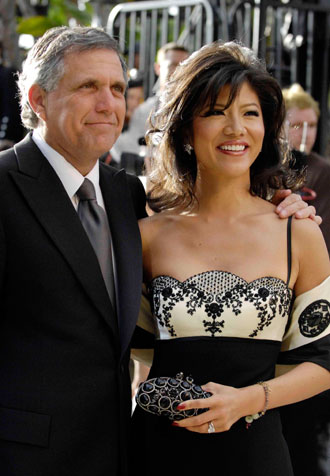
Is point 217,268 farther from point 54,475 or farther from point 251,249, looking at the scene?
point 54,475

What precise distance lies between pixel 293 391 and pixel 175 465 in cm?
50

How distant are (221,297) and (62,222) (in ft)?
2.15

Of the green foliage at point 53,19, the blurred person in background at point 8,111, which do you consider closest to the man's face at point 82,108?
the blurred person in background at point 8,111

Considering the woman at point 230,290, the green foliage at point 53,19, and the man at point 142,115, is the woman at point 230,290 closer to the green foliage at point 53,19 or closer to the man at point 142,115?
the man at point 142,115

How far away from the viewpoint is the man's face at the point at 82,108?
251cm

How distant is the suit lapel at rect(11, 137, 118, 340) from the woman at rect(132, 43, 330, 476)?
0.41 metres

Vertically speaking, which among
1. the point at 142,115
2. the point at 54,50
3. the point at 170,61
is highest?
the point at 54,50

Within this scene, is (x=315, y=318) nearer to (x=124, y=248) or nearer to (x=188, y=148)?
(x=124, y=248)

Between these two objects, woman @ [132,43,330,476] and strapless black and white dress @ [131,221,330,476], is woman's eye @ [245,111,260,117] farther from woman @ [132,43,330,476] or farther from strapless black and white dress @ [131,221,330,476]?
strapless black and white dress @ [131,221,330,476]

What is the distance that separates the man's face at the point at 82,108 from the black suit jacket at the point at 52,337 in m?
0.12

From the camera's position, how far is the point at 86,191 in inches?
101

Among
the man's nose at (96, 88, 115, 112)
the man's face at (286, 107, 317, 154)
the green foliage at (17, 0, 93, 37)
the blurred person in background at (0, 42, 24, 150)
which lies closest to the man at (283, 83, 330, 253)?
the man's face at (286, 107, 317, 154)

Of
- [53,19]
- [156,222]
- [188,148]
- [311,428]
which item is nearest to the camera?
[156,222]

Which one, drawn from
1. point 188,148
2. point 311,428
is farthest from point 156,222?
point 311,428
